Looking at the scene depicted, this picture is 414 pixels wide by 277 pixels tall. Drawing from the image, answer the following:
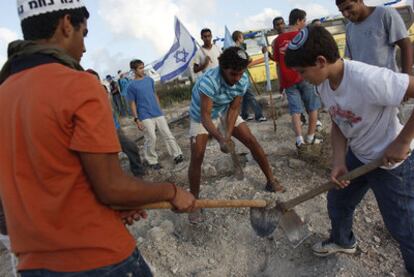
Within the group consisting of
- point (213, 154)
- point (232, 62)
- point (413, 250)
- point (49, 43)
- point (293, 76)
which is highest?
point (49, 43)

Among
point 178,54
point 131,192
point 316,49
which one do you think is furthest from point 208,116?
point 178,54

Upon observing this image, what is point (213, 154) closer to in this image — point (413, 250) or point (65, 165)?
point (413, 250)

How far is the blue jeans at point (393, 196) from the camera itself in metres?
1.96

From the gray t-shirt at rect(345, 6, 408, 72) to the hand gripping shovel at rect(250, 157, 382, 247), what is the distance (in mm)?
1650

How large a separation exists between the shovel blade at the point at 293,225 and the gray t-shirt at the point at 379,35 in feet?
5.46

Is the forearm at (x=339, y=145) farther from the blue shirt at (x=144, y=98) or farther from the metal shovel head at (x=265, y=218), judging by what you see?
the blue shirt at (x=144, y=98)

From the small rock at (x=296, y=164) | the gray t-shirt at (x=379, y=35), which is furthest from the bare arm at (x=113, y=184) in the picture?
the small rock at (x=296, y=164)

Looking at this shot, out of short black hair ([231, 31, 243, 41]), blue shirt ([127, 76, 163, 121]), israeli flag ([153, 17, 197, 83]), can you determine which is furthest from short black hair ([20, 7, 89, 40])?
short black hair ([231, 31, 243, 41])

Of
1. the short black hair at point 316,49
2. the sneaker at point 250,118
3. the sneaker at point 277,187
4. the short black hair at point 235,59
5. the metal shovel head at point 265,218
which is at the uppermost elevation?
the short black hair at point 316,49

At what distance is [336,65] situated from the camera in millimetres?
1877

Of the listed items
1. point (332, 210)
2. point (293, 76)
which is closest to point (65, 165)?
point (332, 210)

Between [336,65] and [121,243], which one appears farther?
[336,65]

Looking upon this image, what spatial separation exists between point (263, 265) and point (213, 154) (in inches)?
104

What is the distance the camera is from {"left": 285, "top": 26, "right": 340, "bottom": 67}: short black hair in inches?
70.8
